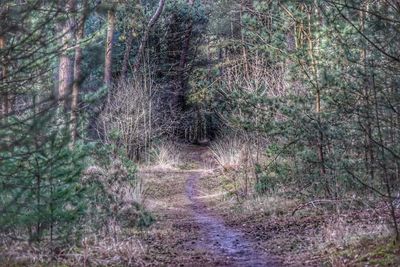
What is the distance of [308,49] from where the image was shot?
413 inches

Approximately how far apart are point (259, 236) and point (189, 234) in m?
1.44

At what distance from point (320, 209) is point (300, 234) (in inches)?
54.7

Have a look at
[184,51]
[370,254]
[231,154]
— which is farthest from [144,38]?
[370,254]

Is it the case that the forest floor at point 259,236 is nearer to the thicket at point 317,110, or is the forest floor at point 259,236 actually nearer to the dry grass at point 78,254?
the dry grass at point 78,254

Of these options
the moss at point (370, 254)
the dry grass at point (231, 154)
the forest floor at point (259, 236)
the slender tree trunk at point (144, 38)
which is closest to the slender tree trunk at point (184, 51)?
the slender tree trunk at point (144, 38)

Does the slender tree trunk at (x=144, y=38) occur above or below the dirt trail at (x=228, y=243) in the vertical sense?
above

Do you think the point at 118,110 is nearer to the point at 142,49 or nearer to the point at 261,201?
the point at 142,49

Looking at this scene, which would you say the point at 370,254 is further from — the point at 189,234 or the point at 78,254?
the point at 189,234

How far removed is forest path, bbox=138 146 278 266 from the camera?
781 centimetres

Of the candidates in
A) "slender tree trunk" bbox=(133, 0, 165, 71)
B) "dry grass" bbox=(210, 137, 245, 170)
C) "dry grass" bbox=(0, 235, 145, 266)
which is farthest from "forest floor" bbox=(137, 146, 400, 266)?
"slender tree trunk" bbox=(133, 0, 165, 71)

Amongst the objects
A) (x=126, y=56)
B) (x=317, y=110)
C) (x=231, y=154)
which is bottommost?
(x=231, y=154)

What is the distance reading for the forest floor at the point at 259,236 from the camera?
7020 mm

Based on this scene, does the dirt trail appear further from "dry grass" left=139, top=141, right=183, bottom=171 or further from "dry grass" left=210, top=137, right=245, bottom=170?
"dry grass" left=139, top=141, right=183, bottom=171

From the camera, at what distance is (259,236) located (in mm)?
9758
